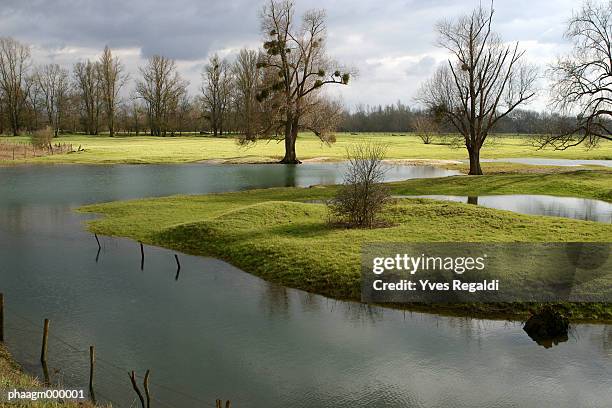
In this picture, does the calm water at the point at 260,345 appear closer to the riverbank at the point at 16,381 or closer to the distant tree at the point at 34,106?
the riverbank at the point at 16,381

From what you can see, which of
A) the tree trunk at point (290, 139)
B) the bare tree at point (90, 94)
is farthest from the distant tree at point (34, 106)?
the tree trunk at point (290, 139)

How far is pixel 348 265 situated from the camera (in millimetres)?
18234

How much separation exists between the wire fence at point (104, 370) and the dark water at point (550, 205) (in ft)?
77.5

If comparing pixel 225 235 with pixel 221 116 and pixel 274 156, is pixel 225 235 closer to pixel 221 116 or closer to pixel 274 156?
pixel 274 156

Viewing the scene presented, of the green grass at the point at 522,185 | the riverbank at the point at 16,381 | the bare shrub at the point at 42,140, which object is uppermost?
the bare shrub at the point at 42,140

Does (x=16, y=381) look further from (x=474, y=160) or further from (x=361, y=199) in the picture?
(x=474, y=160)

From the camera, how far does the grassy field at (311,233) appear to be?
1794 cm

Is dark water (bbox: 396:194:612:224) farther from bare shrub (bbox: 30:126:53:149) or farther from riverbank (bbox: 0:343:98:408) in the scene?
bare shrub (bbox: 30:126:53:149)

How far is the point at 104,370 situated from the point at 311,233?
12.4 metres

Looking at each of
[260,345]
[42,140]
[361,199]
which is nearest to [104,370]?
[260,345]

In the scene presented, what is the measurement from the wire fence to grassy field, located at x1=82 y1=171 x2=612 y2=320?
693 centimetres

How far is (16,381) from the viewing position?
10.5 meters

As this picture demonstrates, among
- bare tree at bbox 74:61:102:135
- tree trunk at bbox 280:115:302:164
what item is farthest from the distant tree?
tree trunk at bbox 280:115:302:164

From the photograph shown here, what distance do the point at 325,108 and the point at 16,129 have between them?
76966 millimetres
